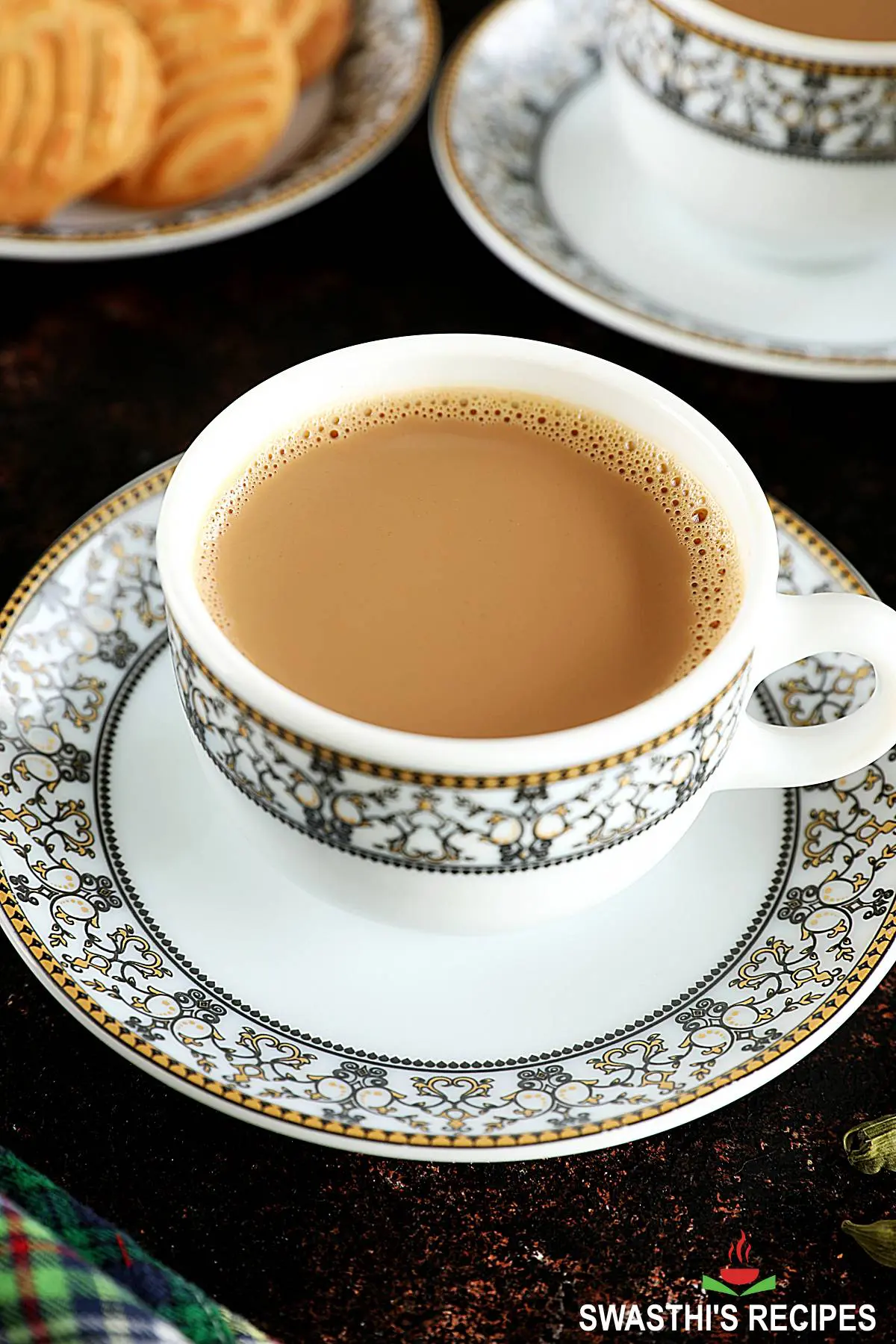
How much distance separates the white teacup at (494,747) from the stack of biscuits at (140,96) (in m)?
0.63

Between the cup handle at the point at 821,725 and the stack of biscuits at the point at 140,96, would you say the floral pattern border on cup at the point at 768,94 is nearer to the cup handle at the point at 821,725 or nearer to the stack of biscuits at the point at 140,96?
the stack of biscuits at the point at 140,96

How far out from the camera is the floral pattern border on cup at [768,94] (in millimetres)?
1352

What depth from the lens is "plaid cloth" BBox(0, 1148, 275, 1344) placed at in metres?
0.72

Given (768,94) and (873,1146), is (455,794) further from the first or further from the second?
(768,94)

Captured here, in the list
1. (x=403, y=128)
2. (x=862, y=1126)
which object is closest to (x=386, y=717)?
(x=862, y=1126)

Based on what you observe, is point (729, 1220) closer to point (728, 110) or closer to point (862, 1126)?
point (862, 1126)

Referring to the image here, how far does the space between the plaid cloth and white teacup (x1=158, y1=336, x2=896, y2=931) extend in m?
0.24

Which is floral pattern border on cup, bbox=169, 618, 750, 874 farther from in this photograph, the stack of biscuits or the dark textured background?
the stack of biscuits

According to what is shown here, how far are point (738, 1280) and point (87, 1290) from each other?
410mm

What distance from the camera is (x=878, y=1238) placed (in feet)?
3.06

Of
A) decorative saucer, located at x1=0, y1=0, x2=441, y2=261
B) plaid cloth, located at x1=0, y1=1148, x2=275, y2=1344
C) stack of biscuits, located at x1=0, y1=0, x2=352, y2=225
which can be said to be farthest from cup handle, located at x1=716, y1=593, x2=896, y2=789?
stack of biscuits, located at x1=0, y1=0, x2=352, y2=225

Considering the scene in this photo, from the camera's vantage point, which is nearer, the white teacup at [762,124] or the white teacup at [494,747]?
the white teacup at [494,747]

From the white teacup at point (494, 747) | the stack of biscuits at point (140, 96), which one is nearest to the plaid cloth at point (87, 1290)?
the white teacup at point (494, 747)

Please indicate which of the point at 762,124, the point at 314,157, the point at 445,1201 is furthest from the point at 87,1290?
the point at 314,157
